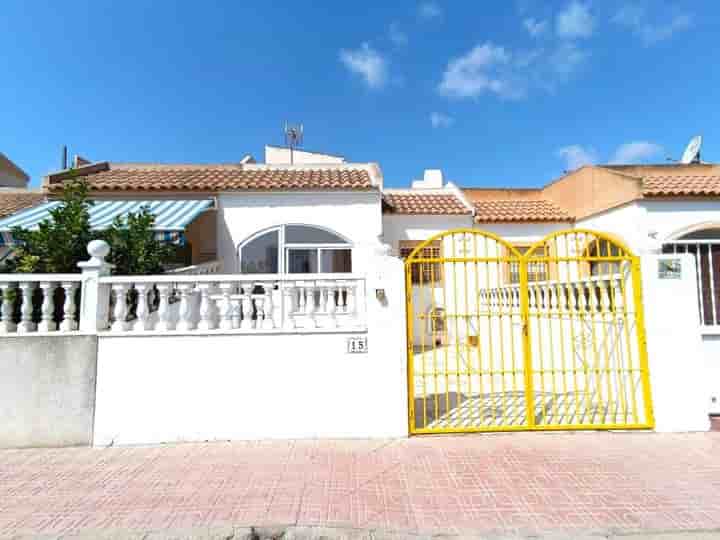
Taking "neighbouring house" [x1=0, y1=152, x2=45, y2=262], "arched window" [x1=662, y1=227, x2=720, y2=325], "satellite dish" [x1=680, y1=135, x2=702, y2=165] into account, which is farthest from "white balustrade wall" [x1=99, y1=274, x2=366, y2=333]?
"satellite dish" [x1=680, y1=135, x2=702, y2=165]

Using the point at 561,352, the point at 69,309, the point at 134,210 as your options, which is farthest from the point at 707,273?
the point at 134,210

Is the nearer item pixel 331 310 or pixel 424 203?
pixel 331 310

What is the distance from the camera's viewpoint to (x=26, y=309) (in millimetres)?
6156

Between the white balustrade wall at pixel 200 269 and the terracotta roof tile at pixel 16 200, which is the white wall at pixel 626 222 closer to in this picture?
the white balustrade wall at pixel 200 269

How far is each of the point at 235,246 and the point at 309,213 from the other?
9.57ft

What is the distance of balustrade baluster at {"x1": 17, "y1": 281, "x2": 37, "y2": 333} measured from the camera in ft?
20.1

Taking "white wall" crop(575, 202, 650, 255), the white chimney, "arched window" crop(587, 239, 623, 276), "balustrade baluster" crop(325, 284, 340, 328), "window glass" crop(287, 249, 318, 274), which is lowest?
"balustrade baluster" crop(325, 284, 340, 328)

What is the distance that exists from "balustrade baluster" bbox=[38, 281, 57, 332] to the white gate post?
50 centimetres

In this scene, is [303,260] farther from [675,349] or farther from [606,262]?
[675,349]

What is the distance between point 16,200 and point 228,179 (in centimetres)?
1135

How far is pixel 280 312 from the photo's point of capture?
6.64 meters

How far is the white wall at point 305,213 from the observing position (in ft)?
42.7

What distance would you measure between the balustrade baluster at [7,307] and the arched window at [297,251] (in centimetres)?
709

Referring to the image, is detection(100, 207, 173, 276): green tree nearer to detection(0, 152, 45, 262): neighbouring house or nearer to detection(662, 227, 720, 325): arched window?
detection(0, 152, 45, 262): neighbouring house
